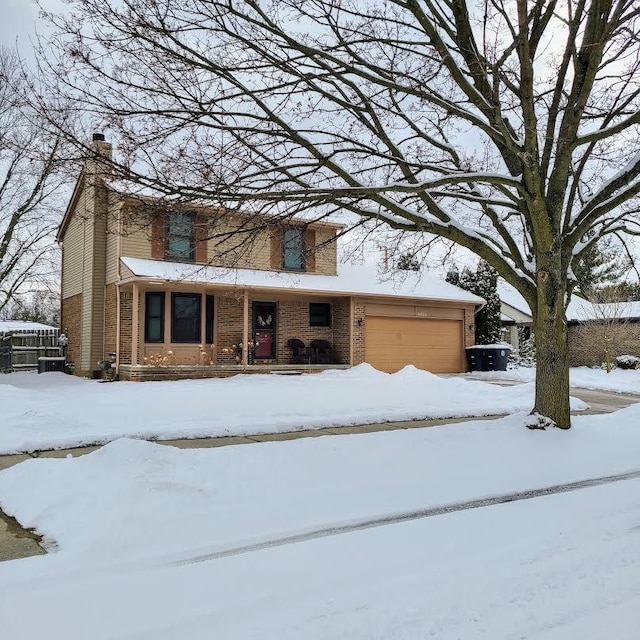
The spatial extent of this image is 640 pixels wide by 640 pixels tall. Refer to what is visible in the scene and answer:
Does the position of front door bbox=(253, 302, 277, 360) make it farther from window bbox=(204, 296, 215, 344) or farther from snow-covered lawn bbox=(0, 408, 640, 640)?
snow-covered lawn bbox=(0, 408, 640, 640)

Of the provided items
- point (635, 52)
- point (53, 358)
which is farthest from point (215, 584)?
point (53, 358)

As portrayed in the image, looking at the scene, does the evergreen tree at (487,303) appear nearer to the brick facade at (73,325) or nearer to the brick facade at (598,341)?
the brick facade at (598,341)

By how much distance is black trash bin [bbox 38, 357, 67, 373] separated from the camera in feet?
67.0

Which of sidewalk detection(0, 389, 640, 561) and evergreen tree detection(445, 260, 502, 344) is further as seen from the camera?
evergreen tree detection(445, 260, 502, 344)

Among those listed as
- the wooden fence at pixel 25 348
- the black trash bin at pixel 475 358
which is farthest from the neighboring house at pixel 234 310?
the wooden fence at pixel 25 348

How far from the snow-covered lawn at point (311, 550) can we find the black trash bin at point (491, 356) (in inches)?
559

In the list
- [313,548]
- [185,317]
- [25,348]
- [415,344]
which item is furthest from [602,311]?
[25,348]

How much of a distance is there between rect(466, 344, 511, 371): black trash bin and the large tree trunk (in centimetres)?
1298

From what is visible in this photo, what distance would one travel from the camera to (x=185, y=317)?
17172 mm

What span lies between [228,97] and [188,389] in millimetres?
7388

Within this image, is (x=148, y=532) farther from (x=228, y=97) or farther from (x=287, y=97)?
(x=287, y=97)

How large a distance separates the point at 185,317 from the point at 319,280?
4736 millimetres

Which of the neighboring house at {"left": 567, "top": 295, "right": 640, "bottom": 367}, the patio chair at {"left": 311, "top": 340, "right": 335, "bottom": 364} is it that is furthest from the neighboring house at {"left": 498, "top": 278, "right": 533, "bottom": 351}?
the patio chair at {"left": 311, "top": 340, "right": 335, "bottom": 364}

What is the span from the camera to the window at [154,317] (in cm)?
1673
